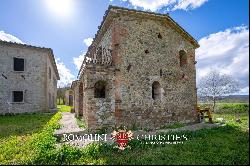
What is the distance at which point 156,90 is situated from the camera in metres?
12.2

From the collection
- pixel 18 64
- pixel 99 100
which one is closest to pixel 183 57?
pixel 99 100

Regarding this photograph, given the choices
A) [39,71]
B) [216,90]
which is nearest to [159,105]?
[39,71]

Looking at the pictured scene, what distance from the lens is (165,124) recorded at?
12.1 meters

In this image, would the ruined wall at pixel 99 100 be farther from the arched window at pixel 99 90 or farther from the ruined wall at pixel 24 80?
the ruined wall at pixel 24 80

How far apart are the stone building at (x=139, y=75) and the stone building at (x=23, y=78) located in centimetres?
886

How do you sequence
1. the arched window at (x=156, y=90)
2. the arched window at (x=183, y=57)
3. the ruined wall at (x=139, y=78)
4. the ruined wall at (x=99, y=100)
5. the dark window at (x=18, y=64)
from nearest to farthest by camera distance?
the ruined wall at (x=99, y=100) → the ruined wall at (x=139, y=78) → the arched window at (x=156, y=90) → the arched window at (x=183, y=57) → the dark window at (x=18, y=64)

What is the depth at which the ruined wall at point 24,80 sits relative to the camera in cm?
1886

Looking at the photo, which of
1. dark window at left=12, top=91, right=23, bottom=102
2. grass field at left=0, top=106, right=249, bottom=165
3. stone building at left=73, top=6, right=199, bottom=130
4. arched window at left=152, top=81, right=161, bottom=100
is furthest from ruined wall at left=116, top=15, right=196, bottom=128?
dark window at left=12, top=91, right=23, bottom=102

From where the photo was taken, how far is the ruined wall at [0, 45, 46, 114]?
61.9 ft

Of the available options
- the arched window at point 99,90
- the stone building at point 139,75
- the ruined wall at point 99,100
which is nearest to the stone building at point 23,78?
the stone building at point 139,75

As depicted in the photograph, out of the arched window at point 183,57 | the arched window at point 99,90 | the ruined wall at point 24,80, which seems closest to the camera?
the arched window at point 99,90

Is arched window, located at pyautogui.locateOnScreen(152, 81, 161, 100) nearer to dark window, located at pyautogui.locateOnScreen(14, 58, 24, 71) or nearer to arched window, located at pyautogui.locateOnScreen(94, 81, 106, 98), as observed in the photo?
arched window, located at pyautogui.locateOnScreen(94, 81, 106, 98)

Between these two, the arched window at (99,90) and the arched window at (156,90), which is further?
the arched window at (99,90)

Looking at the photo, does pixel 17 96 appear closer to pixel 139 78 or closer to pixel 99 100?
pixel 99 100
